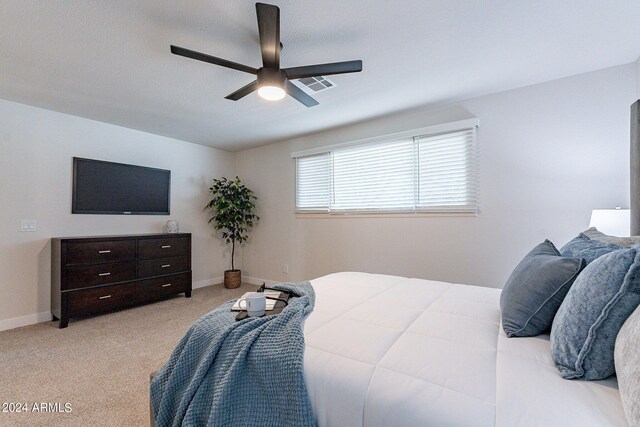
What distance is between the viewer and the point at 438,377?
854 millimetres

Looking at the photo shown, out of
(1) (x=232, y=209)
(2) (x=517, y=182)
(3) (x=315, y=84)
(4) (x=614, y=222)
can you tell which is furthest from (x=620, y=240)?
Answer: (1) (x=232, y=209)

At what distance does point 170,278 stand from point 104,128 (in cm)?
217

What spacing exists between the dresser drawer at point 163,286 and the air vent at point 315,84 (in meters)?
3.07

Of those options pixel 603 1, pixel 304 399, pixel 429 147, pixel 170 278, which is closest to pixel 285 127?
pixel 429 147

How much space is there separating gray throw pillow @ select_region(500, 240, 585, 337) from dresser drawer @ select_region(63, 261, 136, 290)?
3.85 meters

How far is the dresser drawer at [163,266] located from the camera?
3.52 m

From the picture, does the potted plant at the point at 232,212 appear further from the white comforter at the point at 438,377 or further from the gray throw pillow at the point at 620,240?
the gray throw pillow at the point at 620,240

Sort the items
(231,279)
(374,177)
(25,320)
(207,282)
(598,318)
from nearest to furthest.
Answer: (598,318) < (25,320) < (374,177) < (231,279) < (207,282)

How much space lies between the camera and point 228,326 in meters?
→ 1.18

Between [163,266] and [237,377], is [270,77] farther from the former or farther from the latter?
[163,266]

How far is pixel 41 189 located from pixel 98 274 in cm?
118

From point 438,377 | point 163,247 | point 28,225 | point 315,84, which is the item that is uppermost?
point 315,84

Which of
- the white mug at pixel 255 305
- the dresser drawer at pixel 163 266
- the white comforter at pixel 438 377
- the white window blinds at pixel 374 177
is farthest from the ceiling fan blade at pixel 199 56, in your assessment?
the dresser drawer at pixel 163 266

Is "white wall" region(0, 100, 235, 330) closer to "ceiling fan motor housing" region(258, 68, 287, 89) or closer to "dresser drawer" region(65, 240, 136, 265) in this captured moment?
"dresser drawer" region(65, 240, 136, 265)
